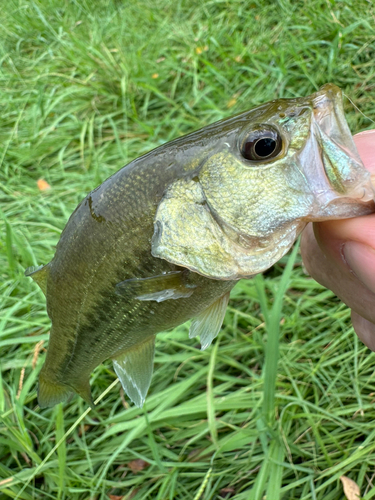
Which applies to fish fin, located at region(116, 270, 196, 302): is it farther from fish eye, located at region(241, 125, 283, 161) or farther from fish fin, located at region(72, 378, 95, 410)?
fish fin, located at region(72, 378, 95, 410)

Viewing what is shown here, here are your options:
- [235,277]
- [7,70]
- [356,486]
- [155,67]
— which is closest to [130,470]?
[356,486]

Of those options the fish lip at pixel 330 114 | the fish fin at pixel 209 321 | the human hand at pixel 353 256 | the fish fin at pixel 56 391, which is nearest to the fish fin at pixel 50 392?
the fish fin at pixel 56 391

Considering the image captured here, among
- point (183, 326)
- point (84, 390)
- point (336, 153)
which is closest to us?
point (336, 153)

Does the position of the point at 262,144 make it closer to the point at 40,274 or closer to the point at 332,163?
the point at 332,163

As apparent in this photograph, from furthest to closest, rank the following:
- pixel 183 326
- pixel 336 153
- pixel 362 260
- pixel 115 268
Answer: pixel 183 326 → pixel 115 268 → pixel 362 260 → pixel 336 153

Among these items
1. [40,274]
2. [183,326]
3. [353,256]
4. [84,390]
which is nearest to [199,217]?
[353,256]

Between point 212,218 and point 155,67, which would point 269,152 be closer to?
point 212,218
